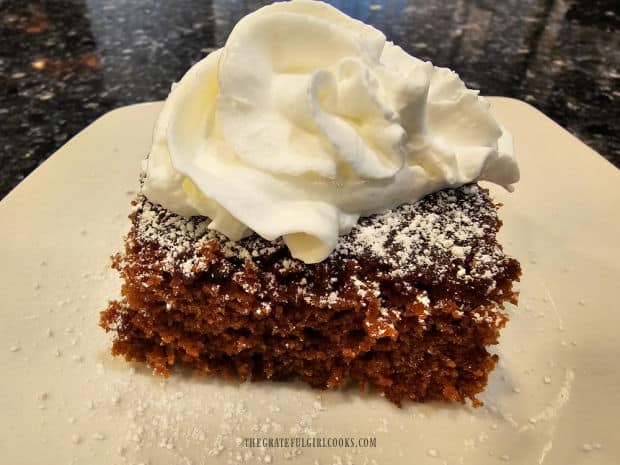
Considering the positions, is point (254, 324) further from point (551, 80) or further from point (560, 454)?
point (551, 80)

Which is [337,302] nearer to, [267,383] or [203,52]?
[267,383]

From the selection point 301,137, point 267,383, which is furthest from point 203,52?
point 267,383

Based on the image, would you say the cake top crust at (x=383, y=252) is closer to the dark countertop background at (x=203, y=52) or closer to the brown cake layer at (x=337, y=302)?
the brown cake layer at (x=337, y=302)

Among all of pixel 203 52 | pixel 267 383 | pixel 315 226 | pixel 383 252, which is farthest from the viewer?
pixel 203 52

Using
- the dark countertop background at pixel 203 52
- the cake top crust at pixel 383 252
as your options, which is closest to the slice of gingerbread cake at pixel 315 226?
the cake top crust at pixel 383 252

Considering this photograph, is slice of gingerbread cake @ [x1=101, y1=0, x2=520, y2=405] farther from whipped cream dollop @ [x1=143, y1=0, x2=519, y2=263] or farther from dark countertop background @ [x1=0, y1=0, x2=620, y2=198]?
dark countertop background @ [x1=0, y1=0, x2=620, y2=198]

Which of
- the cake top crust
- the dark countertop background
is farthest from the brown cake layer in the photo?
the dark countertop background
